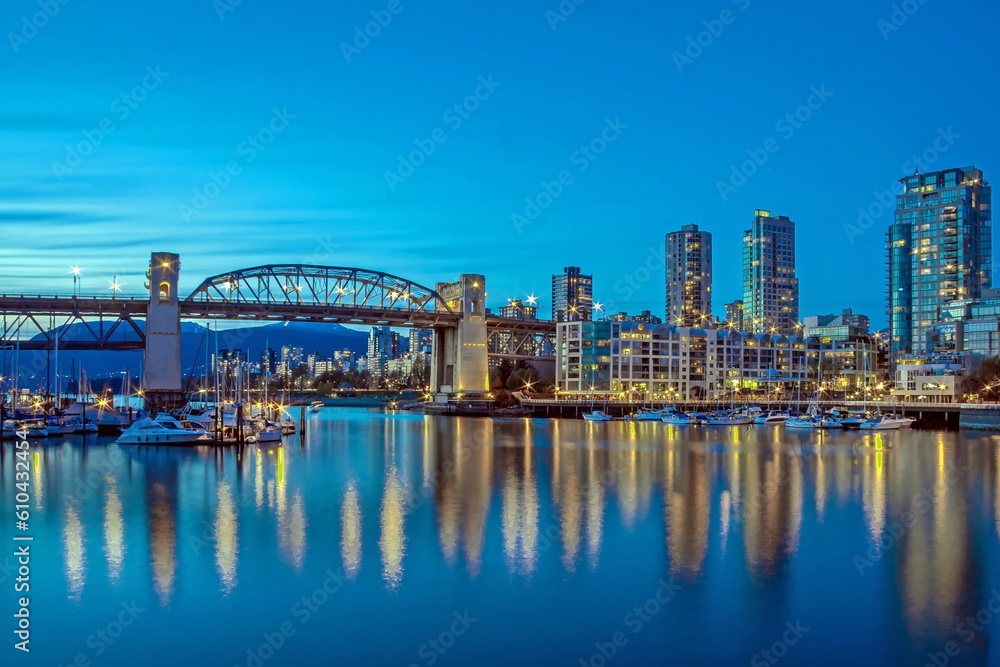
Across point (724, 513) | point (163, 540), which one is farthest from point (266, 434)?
point (724, 513)

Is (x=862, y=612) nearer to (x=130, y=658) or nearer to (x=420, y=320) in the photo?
(x=130, y=658)

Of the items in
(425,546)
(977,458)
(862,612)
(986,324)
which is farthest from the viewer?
(986,324)

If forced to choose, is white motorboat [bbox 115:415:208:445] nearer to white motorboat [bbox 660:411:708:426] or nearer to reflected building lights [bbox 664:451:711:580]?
reflected building lights [bbox 664:451:711:580]

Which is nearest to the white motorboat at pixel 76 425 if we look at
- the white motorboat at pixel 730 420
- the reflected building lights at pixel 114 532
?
the reflected building lights at pixel 114 532

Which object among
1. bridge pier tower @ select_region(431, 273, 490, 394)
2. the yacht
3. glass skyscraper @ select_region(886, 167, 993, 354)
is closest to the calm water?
the yacht

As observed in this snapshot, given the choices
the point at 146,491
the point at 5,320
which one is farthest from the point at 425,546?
the point at 5,320

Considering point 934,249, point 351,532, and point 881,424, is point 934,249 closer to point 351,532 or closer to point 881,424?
point 881,424
